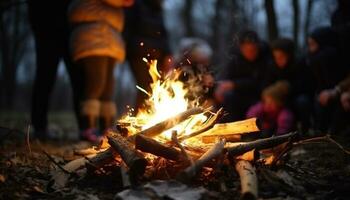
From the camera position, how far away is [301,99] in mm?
5691

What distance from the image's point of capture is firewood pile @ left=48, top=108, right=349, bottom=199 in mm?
3037

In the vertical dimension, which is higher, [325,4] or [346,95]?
[325,4]

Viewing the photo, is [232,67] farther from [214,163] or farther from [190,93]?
[214,163]

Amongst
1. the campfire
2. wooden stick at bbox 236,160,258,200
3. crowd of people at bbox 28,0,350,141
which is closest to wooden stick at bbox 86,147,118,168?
the campfire

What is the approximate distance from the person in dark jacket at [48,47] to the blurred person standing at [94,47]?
0.34 m

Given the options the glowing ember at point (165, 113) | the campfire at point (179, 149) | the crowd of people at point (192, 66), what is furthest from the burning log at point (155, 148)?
the crowd of people at point (192, 66)

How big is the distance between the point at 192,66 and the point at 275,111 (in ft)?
3.95

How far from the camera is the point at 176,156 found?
316 cm

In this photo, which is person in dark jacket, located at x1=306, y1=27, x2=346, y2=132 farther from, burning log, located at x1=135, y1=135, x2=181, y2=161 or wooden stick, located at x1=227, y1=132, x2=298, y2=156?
burning log, located at x1=135, y1=135, x2=181, y2=161

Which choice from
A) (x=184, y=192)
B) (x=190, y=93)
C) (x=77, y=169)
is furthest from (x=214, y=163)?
(x=190, y=93)

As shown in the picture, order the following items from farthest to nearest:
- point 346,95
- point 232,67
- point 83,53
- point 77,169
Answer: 1. point 232,67
2. point 83,53
3. point 346,95
4. point 77,169

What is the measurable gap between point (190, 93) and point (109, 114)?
1.16m

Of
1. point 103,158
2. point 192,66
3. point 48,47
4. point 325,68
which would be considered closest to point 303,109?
point 325,68

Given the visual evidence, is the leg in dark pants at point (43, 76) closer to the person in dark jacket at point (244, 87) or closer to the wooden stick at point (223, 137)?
the person in dark jacket at point (244, 87)
